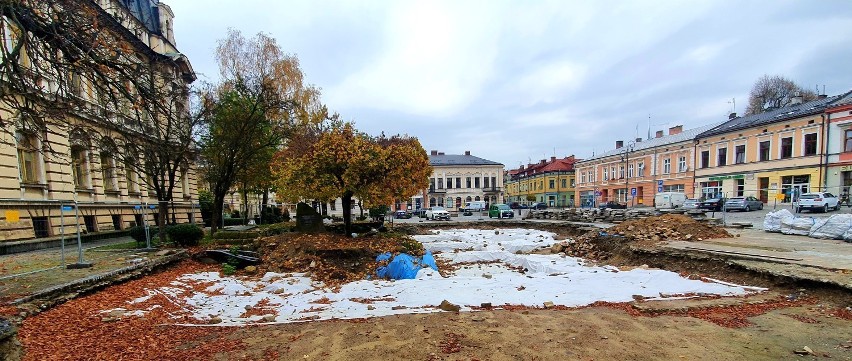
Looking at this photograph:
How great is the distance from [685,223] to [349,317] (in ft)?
44.7

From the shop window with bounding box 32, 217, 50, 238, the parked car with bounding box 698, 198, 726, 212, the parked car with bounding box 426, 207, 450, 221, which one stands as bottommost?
the parked car with bounding box 426, 207, 450, 221

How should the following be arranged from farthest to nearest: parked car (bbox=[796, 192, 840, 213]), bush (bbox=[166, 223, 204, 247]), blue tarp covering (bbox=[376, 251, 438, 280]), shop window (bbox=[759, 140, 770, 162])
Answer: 1. shop window (bbox=[759, 140, 770, 162])
2. parked car (bbox=[796, 192, 840, 213])
3. bush (bbox=[166, 223, 204, 247])
4. blue tarp covering (bbox=[376, 251, 438, 280])

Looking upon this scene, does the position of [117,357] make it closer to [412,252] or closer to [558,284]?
[558,284]

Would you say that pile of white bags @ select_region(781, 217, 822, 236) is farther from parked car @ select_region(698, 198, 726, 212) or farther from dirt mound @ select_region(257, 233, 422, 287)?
parked car @ select_region(698, 198, 726, 212)

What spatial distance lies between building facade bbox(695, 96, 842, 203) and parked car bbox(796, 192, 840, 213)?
3926 mm

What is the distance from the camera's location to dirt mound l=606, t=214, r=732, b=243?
1296 cm

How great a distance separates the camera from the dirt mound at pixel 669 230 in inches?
510

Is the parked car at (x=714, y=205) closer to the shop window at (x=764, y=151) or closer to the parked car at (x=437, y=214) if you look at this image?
the shop window at (x=764, y=151)

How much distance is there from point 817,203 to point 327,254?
2580 cm

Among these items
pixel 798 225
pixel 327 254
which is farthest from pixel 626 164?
pixel 327 254

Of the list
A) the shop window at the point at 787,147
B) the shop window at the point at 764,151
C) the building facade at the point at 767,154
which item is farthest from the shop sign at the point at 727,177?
the shop window at the point at 787,147

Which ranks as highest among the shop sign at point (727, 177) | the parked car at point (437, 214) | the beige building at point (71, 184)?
the beige building at point (71, 184)

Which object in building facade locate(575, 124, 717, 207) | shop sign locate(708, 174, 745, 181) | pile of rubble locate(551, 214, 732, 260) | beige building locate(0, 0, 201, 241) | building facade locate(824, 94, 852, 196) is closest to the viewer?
beige building locate(0, 0, 201, 241)

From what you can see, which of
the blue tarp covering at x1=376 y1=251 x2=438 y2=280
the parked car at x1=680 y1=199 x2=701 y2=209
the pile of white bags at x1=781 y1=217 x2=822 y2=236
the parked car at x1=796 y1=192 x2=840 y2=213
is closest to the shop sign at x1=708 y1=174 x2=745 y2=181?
the parked car at x1=680 y1=199 x2=701 y2=209
